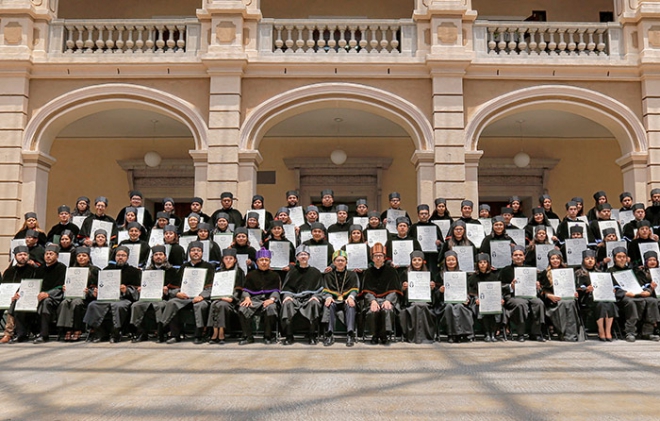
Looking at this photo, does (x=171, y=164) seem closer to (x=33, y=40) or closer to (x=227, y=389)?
(x=33, y=40)

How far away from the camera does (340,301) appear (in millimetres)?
8789

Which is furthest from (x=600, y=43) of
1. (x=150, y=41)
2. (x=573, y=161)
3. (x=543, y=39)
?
(x=150, y=41)

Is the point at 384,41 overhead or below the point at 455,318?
overhead

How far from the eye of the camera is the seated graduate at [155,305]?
8672 millimetres

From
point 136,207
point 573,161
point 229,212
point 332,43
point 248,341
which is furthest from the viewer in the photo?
point 573,161

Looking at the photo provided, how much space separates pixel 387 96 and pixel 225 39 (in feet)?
11.3

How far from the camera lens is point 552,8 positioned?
50.7 feet

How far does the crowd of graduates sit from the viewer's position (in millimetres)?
8656

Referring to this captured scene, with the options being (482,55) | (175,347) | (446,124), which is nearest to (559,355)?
(175,347)

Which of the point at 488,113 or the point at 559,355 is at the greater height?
the point at 488,113

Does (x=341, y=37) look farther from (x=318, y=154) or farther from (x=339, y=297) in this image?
(x=339, y=297)

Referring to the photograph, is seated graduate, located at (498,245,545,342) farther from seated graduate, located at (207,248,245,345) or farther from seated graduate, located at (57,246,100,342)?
seated graduate, located at (57,246,100,342)

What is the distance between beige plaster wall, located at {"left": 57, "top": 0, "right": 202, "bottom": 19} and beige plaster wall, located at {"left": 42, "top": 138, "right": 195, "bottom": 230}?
10.3ft

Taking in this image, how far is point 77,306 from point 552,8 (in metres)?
12.9
